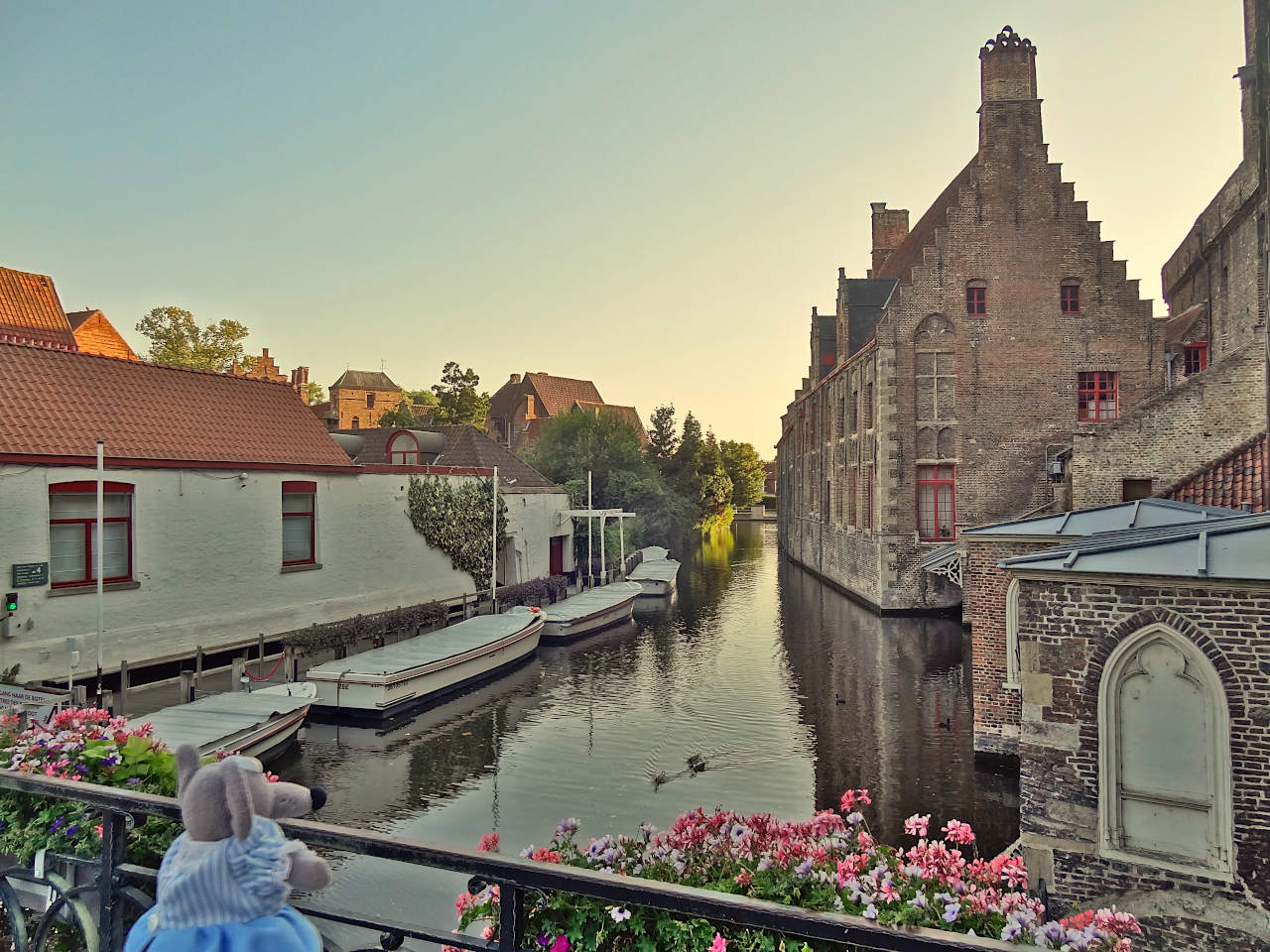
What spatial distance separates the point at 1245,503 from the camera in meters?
13.0

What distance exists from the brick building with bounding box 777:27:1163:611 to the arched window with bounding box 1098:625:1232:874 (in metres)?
21.6

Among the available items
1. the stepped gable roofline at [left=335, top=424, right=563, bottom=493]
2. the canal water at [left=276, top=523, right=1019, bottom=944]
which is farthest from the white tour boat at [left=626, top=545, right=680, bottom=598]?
the canal water at [left=276, top=523, right=1019, bottom=944]

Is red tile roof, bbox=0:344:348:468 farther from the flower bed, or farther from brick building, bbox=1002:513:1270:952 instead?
brick building, bbox=1002:513:1270:952

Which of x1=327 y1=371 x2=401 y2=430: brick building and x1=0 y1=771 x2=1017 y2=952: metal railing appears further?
x1=327 y1=371 x2=401 y2=430: brick building

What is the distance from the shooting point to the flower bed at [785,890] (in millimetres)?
3135

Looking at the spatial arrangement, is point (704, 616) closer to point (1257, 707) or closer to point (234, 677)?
point (234, 677)

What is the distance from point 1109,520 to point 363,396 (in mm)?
A: 106251

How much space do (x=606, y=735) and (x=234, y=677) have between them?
7.06 metres

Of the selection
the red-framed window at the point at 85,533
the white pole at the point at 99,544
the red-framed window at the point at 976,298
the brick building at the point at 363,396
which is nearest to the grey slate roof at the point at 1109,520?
the white pole at the point at 99,544

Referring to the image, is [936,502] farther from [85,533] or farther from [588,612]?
[85,533]

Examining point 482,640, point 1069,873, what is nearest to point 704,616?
point 482,640

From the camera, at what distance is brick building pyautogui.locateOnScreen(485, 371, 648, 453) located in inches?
3155

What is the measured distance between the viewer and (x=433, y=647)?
18.8 metres

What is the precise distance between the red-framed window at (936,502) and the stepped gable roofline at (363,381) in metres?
92.5
